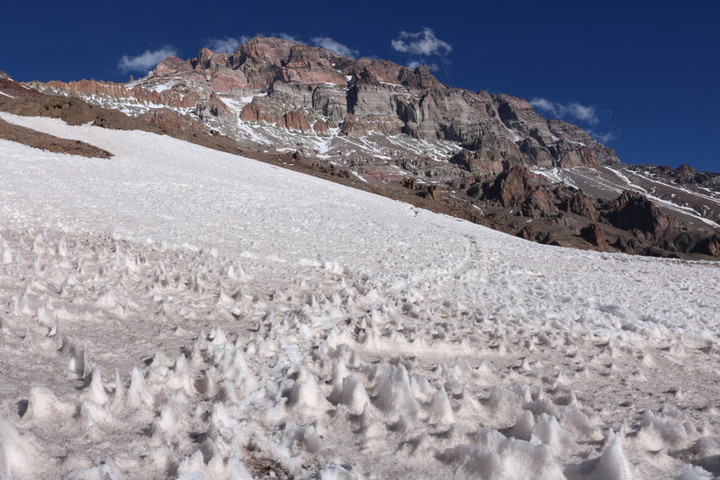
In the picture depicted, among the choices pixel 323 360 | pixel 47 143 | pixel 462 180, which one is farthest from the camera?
pixel 462 180

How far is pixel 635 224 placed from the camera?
105250 millimetres

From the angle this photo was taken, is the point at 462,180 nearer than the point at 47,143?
No

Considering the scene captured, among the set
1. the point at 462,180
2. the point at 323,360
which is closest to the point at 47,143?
the point at 323,360

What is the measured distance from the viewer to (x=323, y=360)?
4578mm

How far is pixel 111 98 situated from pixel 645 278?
7590 inches

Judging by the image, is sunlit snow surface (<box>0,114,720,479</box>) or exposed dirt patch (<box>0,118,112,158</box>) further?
exposed dirt patch (<box>0,118,112,158</box>)

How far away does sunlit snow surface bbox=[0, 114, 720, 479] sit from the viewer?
291cm

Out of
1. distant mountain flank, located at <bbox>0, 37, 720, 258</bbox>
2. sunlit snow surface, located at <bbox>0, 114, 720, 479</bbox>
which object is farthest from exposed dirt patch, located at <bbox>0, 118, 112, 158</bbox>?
sunlit snow surface, located at <bbox>0, 114, 720, 479</bbox>

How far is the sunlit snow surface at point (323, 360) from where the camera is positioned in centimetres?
291

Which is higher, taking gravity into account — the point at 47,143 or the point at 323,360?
the point at 47,143

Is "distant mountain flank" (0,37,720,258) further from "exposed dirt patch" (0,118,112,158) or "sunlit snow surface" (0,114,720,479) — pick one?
"sunlit snow surface" (0,114,720,479)

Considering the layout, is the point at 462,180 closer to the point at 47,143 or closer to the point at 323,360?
Answer: the point at 47,143

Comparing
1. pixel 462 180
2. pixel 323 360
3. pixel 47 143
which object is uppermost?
pixel 462 180

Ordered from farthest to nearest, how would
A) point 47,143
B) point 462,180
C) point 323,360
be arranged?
point 462,180, point 47,143, point 323,360
